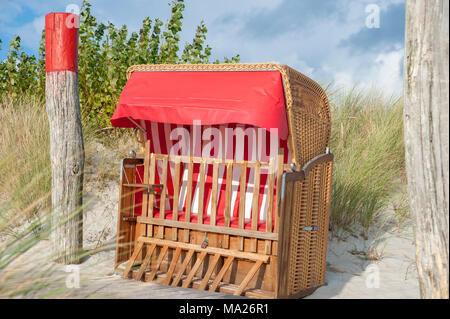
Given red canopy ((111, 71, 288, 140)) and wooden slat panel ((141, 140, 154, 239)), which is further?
wooden slat panel ((141, 140, 154, 239))

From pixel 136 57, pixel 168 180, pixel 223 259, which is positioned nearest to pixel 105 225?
pixel 168 180

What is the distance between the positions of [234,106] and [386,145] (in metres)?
3.79

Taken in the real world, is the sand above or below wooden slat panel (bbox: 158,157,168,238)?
below

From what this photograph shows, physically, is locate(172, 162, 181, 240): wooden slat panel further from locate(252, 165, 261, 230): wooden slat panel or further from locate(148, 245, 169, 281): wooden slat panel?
locate(252, 165, 261, 230): wooden slat panel

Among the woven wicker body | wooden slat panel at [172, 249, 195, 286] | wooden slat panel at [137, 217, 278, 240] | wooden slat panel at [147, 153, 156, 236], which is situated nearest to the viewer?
the woven wicker body

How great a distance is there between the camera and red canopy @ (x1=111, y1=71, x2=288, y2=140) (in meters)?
4.46

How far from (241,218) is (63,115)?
2.22m

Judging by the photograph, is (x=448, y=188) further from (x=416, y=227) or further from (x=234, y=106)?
(x=234, y=106)

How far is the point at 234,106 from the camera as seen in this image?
4574 mm

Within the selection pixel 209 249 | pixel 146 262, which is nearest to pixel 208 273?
pixel 209 249

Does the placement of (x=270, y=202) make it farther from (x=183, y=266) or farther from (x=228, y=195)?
(x=183, y=266)

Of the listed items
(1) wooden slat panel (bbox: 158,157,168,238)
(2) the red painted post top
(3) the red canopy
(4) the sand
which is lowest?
(4) the sand

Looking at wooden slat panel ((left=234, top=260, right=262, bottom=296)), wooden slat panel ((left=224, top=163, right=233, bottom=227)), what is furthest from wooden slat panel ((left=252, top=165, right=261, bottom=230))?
wooden slat panel ((left=234, top=260, right=262, bottom=296))

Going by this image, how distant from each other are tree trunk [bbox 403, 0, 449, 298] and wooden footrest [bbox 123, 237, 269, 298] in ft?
5.85
